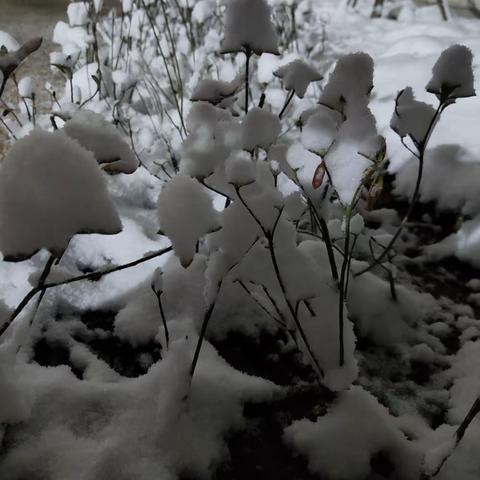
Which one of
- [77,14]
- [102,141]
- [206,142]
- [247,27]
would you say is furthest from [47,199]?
[77,14]

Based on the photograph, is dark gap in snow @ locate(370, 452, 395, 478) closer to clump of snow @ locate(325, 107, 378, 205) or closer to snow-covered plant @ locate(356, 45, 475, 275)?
clump of snow @ locate(325, 107, 378, 205)

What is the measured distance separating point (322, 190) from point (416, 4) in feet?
17.7

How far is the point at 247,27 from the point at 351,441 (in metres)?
0.85

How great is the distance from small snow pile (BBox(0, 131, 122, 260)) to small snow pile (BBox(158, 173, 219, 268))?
11cm

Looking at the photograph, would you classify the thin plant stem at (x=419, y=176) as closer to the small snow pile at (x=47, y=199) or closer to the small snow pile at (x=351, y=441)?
the small snow pile at (x=351, y=441)

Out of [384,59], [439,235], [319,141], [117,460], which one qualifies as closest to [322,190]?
[319,141]

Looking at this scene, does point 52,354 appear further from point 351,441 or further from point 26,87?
point 26,87

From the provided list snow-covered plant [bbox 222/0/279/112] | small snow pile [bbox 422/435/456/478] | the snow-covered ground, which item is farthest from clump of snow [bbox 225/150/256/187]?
small snow pile [bbox 422/435/456/478]

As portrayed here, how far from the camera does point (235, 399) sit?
1.00 m

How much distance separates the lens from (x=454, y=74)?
2.87 feet

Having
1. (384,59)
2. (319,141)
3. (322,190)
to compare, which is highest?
(319,141)

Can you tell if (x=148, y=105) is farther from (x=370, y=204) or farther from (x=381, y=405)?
(x=381, y=405)

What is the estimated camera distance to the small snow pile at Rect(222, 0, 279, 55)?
3.42ft

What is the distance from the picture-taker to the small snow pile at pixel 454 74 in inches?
34.4
